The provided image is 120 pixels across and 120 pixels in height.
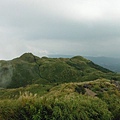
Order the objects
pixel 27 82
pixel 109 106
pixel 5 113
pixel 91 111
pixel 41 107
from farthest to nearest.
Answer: pixel 27 82 < pixel 109 106 < pixel 91 111 < pixel 41 107 < pixel 5 113

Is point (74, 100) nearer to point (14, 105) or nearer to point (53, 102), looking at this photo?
point (53, 102)

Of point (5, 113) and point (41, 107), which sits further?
point (41, 107)

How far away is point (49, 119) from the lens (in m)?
16.6

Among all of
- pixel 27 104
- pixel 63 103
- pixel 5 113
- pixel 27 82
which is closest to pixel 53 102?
pixel 63 103

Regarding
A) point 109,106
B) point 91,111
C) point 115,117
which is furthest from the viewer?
point 109,106

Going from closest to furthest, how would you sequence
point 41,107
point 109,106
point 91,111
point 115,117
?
point 41,107 < point 91,111 < point 115,117 < point 109,106

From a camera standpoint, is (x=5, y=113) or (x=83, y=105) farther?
(x=83, y=105)

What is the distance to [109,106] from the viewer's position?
2236 cm

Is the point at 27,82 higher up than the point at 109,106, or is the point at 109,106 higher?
the point at 109,106

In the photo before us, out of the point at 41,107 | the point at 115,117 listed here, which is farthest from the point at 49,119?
the point at 115,117

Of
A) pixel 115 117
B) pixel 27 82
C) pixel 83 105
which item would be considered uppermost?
pixel 83 105

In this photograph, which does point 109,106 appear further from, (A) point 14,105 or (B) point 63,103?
(A) point 14,105

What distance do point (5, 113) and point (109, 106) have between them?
31.9 ft

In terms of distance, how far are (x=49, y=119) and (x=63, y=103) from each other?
5.76ft
